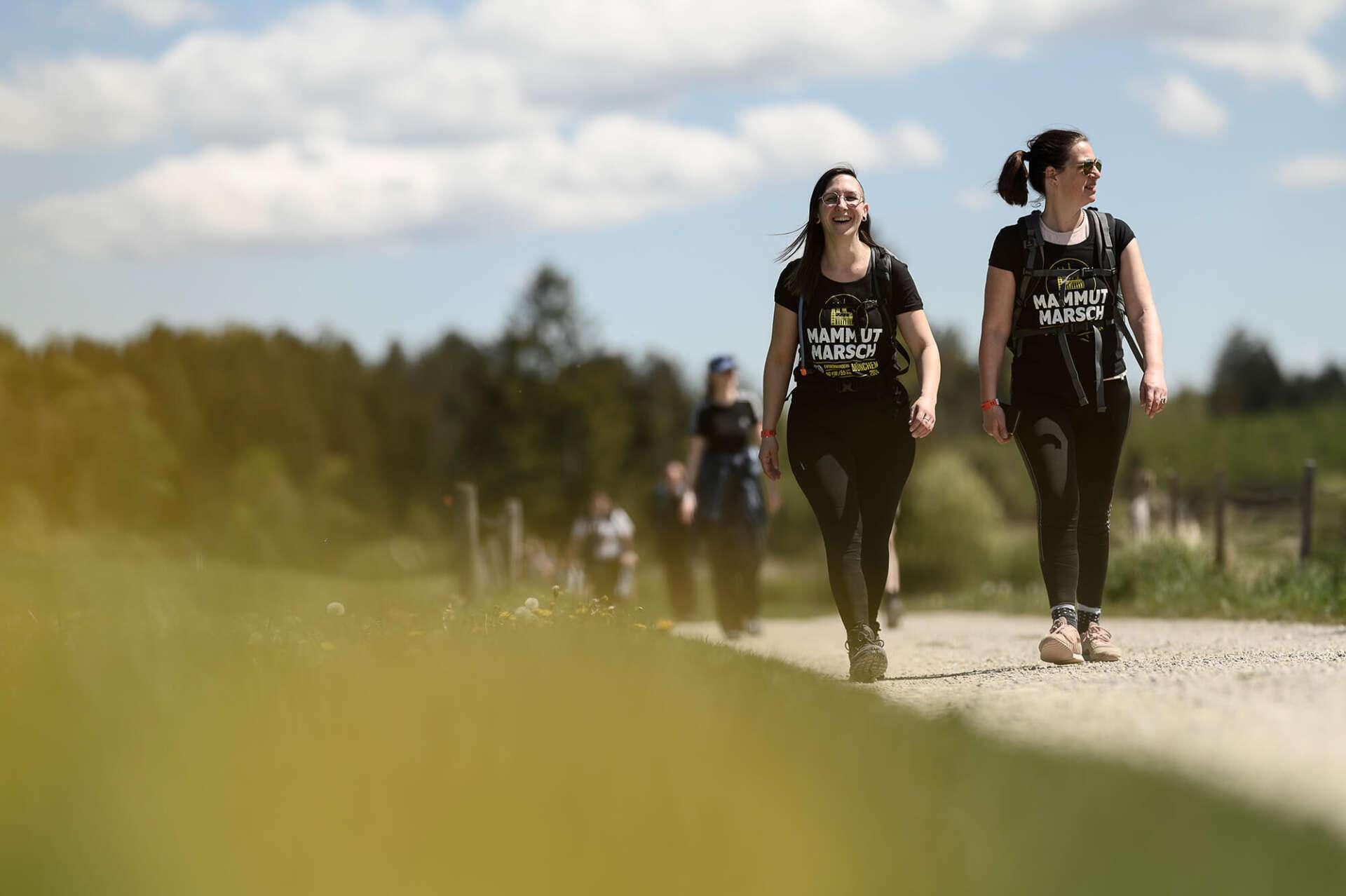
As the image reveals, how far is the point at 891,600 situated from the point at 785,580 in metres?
22.1

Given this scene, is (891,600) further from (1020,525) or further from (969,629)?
(1020,525)

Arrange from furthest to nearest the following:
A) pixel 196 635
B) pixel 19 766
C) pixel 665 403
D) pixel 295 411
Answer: pixel 665 403
pixel 295 411
pixel 196 635
pixel 19 766

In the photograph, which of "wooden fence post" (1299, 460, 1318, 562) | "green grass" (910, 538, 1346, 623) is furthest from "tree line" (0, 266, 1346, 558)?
"wooden fence post" (1299, 460, 1318, 562)

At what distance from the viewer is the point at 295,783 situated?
4.72 metres

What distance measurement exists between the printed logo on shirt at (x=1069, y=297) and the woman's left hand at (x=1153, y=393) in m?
0.41

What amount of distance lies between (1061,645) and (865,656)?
3.50 ft

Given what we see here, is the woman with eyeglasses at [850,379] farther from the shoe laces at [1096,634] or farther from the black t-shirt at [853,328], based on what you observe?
the shoe laces at [1096,634]

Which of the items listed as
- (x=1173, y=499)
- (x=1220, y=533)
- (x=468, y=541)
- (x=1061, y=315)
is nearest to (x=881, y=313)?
(x=1061, y=315)

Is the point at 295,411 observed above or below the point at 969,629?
above

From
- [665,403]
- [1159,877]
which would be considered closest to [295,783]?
[1159,877]

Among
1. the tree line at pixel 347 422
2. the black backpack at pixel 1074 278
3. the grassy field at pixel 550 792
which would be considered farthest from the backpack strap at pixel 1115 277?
the tree line at pixel 347 422

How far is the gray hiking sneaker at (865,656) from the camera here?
7031 millimetres

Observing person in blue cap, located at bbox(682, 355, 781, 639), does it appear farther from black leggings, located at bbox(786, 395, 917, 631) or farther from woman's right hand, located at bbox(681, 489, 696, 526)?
black leggings, located at bbox(786, 395, 917, 631)

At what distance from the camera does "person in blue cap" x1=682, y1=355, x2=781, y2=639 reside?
1211 centimetres
